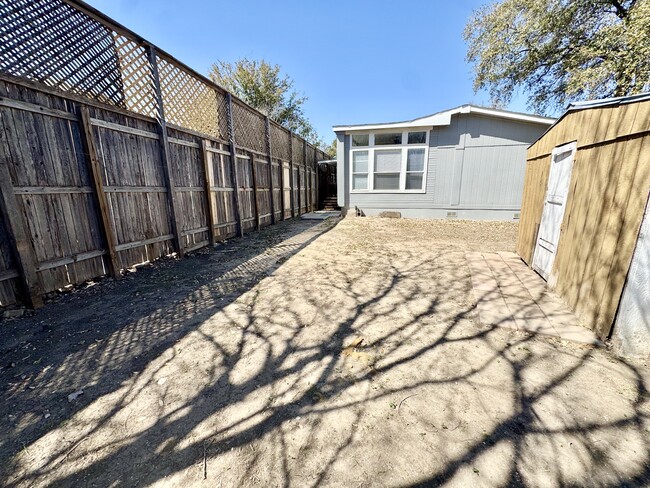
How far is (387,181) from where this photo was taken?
10.4 meters

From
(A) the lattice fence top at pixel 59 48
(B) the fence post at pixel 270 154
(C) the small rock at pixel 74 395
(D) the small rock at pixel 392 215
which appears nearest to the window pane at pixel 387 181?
(D) the small rock at pixel 392 215

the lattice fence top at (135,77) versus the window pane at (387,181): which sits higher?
the lattice fence top at (135,77)

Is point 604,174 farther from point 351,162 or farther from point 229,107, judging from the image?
point 351,162

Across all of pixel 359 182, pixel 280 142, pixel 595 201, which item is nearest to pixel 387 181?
pixel 359 182

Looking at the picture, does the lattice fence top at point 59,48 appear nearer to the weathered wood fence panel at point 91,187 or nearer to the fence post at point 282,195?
the weathered wood fence panel at point 91,187

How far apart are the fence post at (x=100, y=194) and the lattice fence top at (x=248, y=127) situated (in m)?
3.67

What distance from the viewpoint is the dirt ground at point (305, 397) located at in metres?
1.32

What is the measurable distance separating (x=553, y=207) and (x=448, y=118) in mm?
6753

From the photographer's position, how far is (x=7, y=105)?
8.76 feet

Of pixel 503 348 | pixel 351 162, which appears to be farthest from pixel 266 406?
pixel 351 162

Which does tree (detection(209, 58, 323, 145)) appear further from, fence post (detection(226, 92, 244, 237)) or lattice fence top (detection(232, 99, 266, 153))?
fence post (detection(226, 92, 244, 237))

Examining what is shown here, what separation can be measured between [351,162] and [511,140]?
535 cm

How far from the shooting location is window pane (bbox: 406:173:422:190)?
10.1m

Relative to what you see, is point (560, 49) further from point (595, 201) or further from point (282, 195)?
point (595, 201)
